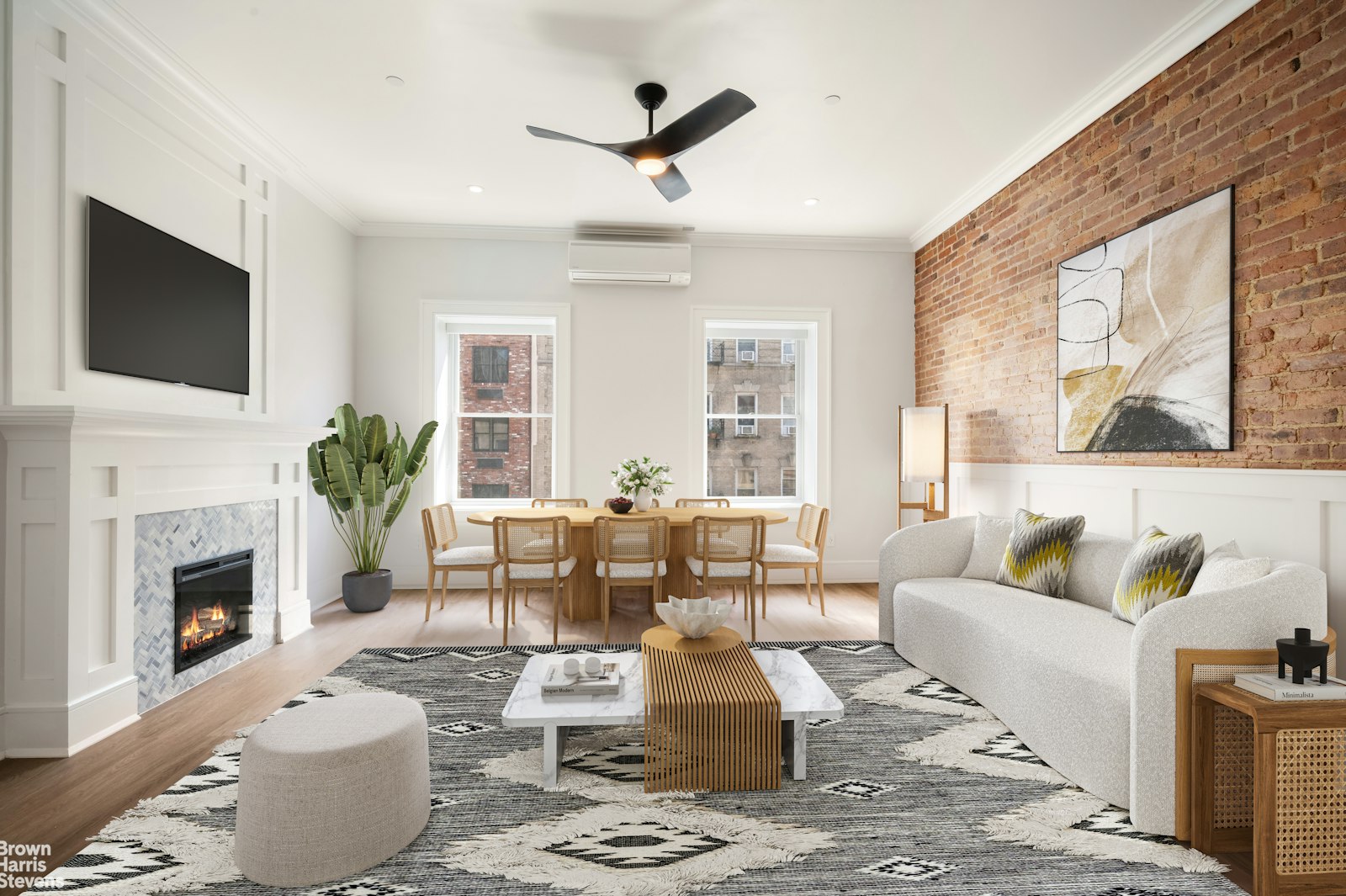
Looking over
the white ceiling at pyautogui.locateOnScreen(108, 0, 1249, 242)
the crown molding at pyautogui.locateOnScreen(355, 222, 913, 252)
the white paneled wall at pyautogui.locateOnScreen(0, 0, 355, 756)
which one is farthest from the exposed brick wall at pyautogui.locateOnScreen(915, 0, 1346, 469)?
the white paneled wall at pyautogui.locateOnScreen(0, 0, 355, 756)

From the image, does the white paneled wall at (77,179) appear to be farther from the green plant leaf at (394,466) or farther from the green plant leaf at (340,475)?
the green plant leaf at (394,466)

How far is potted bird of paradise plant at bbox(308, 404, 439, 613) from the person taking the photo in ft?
15.6

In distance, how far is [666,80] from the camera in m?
3.40

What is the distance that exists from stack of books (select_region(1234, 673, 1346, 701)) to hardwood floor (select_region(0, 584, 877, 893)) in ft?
7.95

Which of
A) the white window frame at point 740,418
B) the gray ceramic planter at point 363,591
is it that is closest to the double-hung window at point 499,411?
the gray ceramic planter at point 363,591

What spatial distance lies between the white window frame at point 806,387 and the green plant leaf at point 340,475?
8.94 feet

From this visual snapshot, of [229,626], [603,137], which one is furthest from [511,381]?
[229,626]

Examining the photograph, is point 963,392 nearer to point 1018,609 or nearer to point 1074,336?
point 1074,336

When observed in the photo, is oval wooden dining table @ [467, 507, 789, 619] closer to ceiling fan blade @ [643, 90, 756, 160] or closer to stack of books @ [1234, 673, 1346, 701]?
ceiling fan blade @ [643, 90, 756, 160]

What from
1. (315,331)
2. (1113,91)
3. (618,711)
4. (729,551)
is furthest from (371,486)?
(1113,91)

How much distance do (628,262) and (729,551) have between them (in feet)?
8.81

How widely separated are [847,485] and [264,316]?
468 cm

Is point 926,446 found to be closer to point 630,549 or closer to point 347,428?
point 630,549

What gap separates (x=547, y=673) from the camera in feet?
8.64
